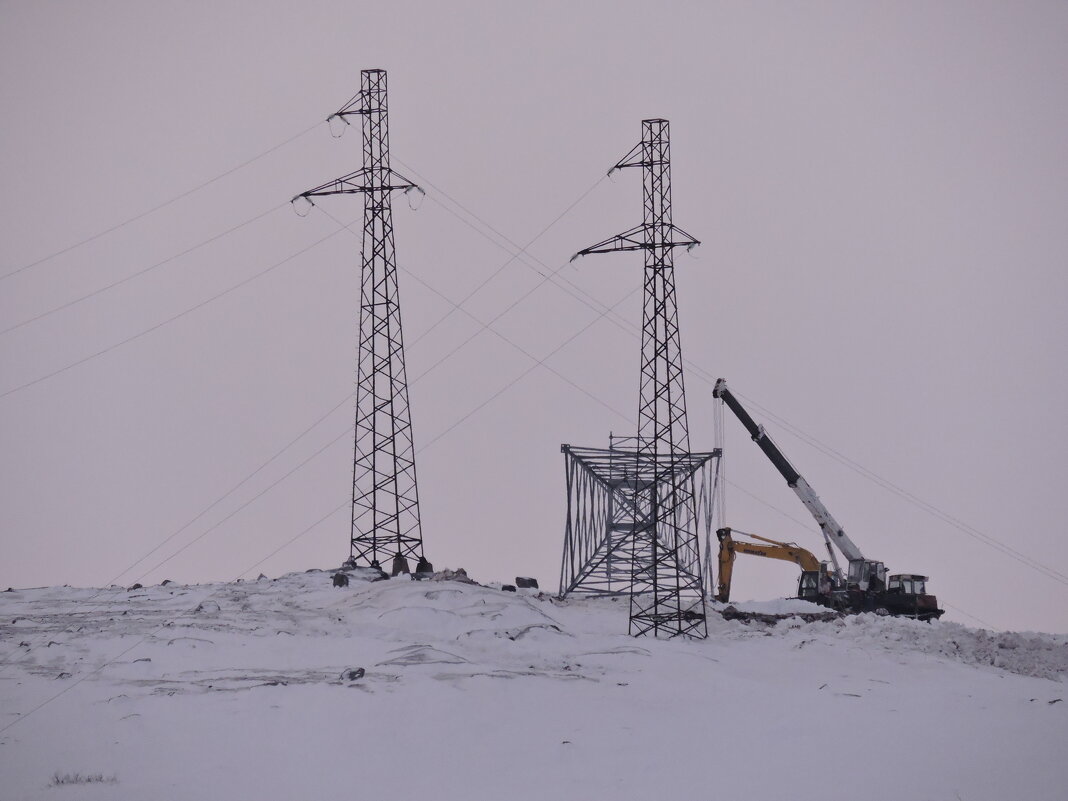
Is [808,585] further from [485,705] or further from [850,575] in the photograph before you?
[485,705]

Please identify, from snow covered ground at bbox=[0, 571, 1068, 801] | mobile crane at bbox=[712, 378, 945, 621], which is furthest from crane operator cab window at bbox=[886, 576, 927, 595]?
snow covered ground at bbox=[0, 571, 1068, 801]

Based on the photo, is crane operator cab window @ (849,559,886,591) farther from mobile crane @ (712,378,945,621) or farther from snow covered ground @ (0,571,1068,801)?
snow covered ground @ (0,571,1068,801)

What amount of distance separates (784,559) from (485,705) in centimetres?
2964

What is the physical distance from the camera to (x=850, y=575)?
56781 mm

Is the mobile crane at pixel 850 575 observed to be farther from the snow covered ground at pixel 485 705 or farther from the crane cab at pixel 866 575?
the snow covered ground at pixel 485 705

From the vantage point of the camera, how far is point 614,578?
53.2 metres

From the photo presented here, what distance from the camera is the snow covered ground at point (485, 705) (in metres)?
25.7

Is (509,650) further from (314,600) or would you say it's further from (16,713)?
(16,713)

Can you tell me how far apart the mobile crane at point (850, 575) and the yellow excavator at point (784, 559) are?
2.28 ft

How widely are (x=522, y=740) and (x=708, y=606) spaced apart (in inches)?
923

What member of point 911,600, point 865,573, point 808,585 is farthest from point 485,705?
point 865,573

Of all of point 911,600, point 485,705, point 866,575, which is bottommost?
point 485,705

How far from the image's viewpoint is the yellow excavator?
55281mm

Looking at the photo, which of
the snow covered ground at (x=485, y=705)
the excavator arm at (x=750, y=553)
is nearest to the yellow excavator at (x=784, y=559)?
the excavator arm at (x=750, y=553)
